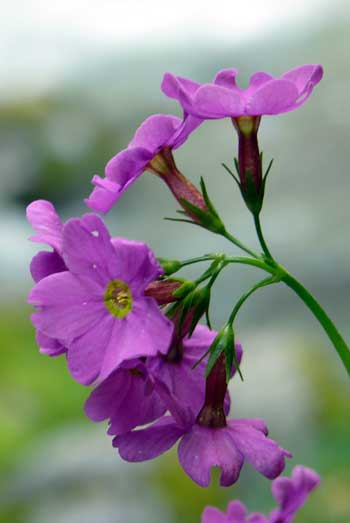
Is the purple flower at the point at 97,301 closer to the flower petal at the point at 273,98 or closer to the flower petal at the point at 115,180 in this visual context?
the flower petal at the point at 115,180

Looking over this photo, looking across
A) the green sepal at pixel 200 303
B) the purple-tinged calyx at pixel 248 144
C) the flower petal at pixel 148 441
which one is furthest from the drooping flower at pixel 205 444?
the purple-tinged calyx at pixel 248 144

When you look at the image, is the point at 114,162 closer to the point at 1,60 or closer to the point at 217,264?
the point at 217,264

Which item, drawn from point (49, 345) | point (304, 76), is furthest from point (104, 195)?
point (304, 76)

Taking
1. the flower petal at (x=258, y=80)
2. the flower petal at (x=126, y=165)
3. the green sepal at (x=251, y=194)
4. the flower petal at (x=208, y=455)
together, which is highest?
the flower petal at (x=258, y=80)

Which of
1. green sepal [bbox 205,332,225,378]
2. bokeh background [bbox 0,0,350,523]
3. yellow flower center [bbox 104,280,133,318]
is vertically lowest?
bokeh background [bbox 0,0,350,523]

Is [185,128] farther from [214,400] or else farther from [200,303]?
[214,400]

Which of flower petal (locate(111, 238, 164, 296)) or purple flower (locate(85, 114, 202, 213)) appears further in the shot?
purple flower (locate(85, 114, 202, 213))

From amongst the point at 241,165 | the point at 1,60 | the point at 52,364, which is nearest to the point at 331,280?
the point at 52,364

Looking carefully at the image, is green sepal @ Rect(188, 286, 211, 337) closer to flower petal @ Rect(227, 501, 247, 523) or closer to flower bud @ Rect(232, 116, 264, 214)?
flower bud @ Rect(232, 116, 264, 214)

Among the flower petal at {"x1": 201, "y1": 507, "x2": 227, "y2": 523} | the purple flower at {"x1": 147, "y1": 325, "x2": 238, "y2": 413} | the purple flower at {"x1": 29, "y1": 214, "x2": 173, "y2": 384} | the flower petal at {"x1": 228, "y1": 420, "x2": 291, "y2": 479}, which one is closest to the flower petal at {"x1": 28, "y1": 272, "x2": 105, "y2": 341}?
the purple flower at {"x1": 29, "y1": 214, "x2": 173, "y2": 384}
